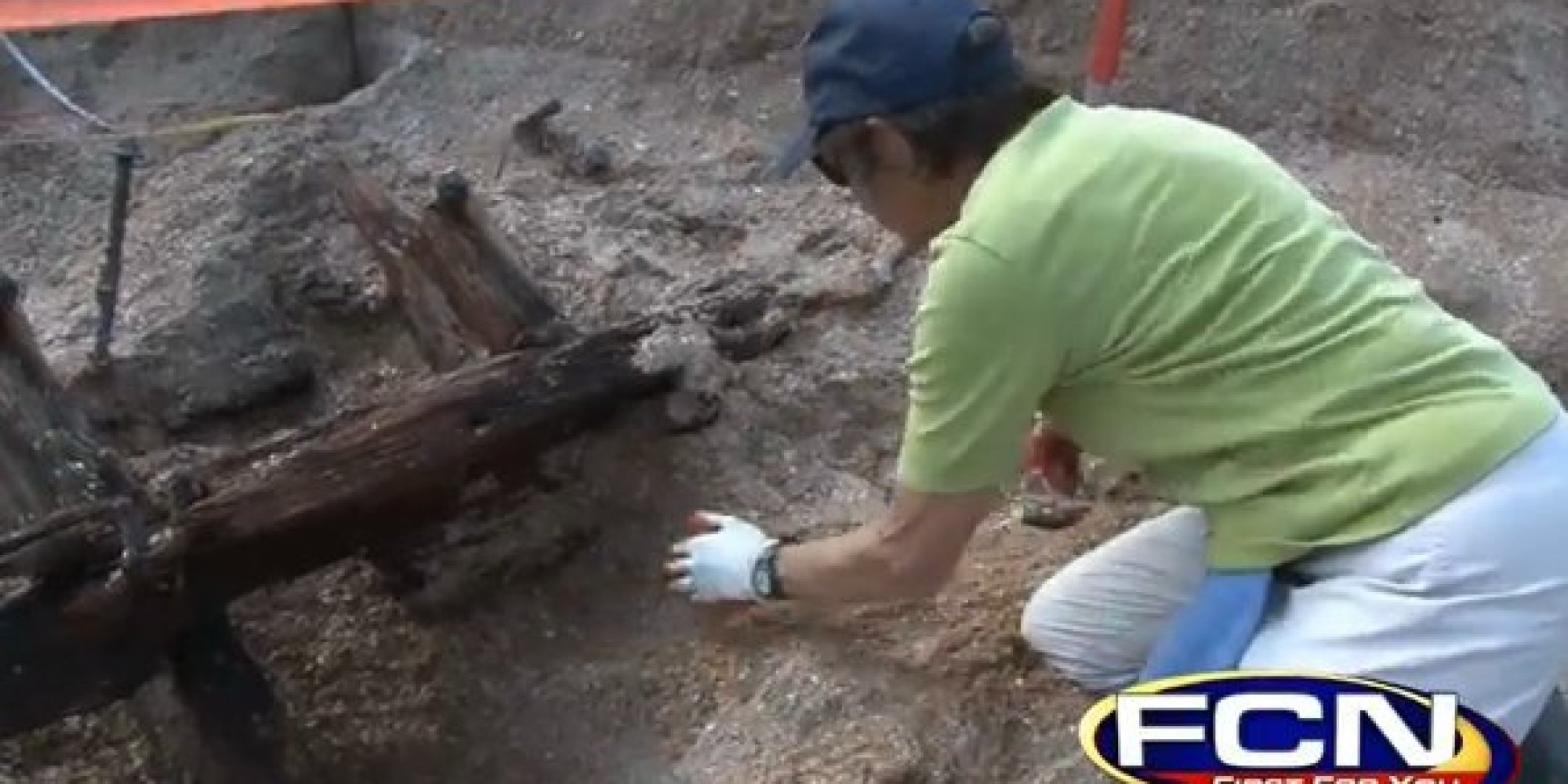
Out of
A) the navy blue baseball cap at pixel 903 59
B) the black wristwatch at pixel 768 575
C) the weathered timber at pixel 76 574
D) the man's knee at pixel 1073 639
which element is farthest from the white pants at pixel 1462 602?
the weathered timber at pixel 76 574

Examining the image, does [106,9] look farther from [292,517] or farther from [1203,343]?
[1203,343]

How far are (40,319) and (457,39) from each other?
3.33 ft

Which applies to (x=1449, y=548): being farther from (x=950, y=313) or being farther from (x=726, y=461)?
(x=726, y=461)

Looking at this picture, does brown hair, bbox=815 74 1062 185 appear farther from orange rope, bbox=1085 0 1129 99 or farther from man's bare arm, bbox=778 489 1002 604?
orange rope, bbox=1085 0 1129 99

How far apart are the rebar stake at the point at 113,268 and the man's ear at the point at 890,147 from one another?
126 cm

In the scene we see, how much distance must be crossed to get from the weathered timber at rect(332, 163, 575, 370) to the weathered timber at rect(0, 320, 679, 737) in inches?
3.9

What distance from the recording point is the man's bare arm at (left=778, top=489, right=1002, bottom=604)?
259 cm

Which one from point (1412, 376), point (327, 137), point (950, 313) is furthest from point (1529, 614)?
point (327, 137)

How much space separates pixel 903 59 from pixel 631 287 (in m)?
1.49

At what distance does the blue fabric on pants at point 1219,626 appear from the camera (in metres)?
2.63

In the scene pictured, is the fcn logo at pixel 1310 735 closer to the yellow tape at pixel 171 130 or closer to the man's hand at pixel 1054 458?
the man's hand at pixel 1054 458

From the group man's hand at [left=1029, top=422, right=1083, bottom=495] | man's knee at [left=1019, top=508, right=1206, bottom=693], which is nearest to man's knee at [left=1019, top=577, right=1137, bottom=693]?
man's knee at [left=1019, top=508, right=1206, bottom=693]

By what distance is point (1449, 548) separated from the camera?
8.30 ft

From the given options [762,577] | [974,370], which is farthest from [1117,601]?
[974,370]
